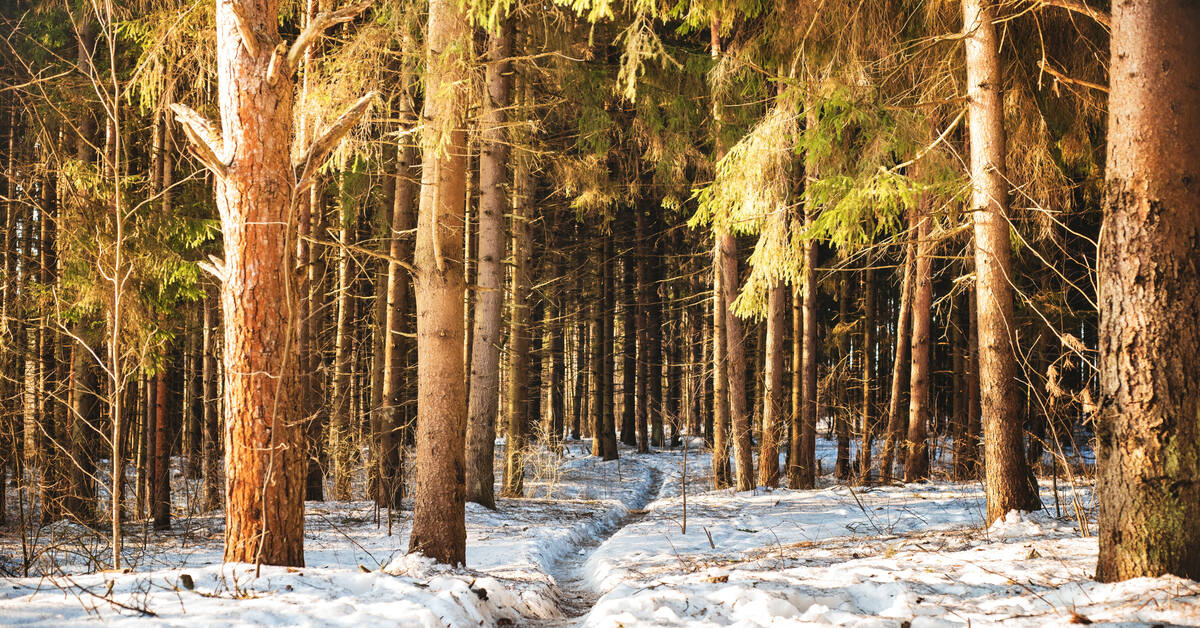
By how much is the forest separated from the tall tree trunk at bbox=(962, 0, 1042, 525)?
3 centimetres

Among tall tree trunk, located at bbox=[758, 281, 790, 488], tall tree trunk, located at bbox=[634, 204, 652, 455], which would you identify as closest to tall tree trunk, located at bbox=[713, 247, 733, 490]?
tall tree trunk, located at bbox=[758, 281, 790, 488]

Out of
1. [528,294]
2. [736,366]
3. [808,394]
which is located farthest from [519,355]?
[808,394]

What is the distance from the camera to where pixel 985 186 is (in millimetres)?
6789

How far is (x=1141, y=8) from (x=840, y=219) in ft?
10.8

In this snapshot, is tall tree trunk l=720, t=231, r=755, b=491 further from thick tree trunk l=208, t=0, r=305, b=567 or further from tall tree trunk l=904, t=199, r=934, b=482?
thick tree trunk l=208, t=0, r=305, b=567

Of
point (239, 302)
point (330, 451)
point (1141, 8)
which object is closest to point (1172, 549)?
point (1141, 8)

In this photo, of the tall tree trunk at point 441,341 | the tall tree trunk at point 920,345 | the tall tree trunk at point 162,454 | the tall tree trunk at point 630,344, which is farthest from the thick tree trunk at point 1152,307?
the tall tree trunk at point 630,344

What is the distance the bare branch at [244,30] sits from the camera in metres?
4.83

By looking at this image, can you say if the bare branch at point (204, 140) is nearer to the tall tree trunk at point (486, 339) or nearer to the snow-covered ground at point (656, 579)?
the snow-covered ground at point (656, 579)

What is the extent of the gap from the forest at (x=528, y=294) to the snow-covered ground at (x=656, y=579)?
5cm

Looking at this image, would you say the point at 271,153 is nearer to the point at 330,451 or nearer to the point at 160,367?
the point at 160,367

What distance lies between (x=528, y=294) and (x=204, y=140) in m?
9.35

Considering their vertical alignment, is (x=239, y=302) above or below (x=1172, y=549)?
above

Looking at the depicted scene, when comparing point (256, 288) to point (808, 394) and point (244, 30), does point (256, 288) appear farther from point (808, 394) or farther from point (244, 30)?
point (808, 394)
